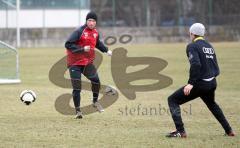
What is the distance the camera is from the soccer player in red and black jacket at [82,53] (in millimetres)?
14727

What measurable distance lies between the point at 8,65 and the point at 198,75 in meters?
13.7

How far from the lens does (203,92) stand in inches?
456

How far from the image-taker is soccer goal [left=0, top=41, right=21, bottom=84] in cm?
2306

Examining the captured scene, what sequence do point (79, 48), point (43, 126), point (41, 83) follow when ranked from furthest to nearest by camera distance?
point (41, 83)
point (79, 48)
point (43, 126)

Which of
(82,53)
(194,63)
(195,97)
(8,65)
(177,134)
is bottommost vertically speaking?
(8,65)

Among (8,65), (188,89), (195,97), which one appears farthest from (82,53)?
(8,65)

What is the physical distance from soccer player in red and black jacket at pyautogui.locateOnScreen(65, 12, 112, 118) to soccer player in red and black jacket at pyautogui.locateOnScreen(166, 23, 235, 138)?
3414mm

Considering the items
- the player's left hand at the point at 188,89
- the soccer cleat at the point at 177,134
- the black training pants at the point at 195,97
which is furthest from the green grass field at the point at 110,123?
the player's left hand at the point at 188,89

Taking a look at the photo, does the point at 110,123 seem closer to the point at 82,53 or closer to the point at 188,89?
the point at 82,53

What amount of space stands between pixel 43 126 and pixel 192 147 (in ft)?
11.8

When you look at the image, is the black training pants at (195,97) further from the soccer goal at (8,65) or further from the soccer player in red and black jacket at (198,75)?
the soccer goal at (8,65)

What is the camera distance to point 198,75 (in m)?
11.3

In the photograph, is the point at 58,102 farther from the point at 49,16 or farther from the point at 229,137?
the point at 49,16

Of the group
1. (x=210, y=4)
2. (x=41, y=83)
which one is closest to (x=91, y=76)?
(x=41, y=83)
